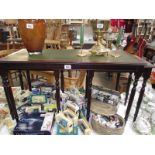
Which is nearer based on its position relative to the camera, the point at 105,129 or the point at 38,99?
the point at 105,129

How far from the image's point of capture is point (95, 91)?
1622 mm

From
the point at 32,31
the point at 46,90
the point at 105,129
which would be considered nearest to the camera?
the point at 32,31

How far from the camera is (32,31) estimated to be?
3.62 feet

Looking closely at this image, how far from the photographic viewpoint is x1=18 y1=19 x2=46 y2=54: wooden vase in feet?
3.52

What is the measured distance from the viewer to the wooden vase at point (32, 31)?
1.07 meters

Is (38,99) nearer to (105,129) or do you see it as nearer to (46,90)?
(46,90)

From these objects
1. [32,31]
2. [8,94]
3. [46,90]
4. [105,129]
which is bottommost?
[105,129]

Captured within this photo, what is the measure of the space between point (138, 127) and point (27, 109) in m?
1.01

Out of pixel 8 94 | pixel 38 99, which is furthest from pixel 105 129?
pixel 8 94

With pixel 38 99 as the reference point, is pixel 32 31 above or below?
above

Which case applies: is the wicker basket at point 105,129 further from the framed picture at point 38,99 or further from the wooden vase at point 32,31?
the wooden vase at point 32,31

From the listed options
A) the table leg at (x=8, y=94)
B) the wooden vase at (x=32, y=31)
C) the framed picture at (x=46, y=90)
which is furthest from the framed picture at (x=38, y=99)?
the wooden vase at (x=32, y=31)
